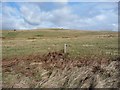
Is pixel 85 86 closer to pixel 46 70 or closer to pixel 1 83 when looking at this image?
pixel 46 70

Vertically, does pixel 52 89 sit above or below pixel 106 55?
below

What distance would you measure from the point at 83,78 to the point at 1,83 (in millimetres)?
6284

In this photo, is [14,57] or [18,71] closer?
[18,71]

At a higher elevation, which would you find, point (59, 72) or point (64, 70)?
point (64, 70)

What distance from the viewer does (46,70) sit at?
74.5 feet

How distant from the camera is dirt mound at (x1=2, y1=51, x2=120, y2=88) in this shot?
19.5m

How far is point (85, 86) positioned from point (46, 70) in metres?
4.10

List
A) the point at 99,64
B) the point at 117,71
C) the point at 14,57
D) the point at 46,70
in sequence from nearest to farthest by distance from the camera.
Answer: the point at 117,71 < the point at 99,64 < the point at 46,70 < the point at 14,57

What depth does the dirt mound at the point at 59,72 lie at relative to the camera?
19.5 m

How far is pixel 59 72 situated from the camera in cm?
2181

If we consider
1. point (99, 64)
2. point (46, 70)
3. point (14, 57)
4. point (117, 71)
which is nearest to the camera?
point (117, 71)

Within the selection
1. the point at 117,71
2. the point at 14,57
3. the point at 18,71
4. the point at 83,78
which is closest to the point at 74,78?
the point at 83,78

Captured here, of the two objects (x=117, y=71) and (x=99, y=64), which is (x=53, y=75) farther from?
(x=117, y=71)

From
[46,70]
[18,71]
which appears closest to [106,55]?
[46,70]
